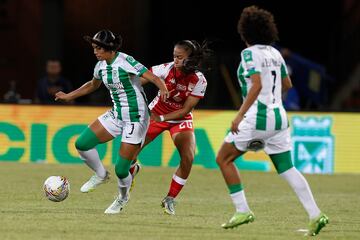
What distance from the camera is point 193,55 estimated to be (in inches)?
461

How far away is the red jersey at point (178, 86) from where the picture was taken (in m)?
11.8

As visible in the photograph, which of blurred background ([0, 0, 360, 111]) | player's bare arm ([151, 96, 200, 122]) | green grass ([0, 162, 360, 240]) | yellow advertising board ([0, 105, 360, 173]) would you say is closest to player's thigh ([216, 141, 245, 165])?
green grass ([0, 162, 360, 240])

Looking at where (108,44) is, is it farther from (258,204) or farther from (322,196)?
(322,196)

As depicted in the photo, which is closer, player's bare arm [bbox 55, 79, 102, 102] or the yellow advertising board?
player's bare arm [bbox 55, 79, 102, 102]

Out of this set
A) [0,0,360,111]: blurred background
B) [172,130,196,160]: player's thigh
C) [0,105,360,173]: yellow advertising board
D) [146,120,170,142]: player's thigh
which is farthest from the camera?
[0,0,360,111]: blurred background

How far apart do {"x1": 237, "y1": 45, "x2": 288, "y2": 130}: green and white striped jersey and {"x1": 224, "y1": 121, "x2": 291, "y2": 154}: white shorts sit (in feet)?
0.17

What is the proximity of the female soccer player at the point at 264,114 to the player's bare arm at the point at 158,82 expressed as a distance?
1.40 metres

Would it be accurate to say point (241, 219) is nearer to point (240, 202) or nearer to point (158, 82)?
point (240, 202)

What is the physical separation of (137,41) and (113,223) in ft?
48.8

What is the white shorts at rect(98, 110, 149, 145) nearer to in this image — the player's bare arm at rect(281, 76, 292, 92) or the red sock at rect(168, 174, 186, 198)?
the red sock at rect(168, 174, 186, 198)

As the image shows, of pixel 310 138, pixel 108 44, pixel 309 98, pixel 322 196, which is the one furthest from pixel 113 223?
pixel 309 98

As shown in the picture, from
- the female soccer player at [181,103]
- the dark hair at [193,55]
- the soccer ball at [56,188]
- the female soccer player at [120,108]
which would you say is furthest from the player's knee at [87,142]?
the dark hair at [193,55]

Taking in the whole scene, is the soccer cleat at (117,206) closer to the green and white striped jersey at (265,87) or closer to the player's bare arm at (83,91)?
the player's bare arm at (83,91)

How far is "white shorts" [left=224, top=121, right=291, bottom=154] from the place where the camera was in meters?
9.64
